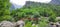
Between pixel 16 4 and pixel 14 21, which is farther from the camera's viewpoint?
pixel 16 4

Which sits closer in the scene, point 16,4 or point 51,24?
point 51,24

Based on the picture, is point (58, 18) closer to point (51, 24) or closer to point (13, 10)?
point (51, 24)

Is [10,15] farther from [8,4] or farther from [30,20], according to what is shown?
[30,20]

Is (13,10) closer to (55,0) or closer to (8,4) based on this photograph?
(8,4)

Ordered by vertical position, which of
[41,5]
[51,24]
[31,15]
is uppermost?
[41,5]

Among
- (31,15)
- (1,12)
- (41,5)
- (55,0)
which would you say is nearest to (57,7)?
(55,0)

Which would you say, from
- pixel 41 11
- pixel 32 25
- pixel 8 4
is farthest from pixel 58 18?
pixel 8 4

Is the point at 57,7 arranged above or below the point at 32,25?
above

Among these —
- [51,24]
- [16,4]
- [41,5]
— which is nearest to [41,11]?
[41,5]

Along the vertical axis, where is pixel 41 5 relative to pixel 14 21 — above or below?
above
